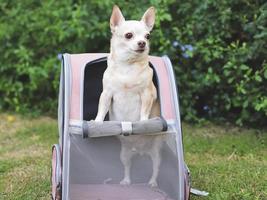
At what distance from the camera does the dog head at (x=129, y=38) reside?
2850 millimetres

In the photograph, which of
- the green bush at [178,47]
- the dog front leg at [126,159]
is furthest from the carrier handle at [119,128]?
the green bush at [178,47]

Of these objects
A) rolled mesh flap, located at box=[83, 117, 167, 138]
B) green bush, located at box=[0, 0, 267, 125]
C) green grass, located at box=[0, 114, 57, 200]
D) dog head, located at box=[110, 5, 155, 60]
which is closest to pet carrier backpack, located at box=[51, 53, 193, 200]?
rolled mesh flap, located at box=[83, 117, 167, 138]

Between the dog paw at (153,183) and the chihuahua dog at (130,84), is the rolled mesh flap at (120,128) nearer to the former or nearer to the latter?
the chihuahua dog at (130,84)

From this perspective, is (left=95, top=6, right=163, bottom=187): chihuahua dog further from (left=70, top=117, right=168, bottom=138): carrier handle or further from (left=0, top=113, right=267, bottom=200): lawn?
(left=0, top=113, right=267, bottom=200): lawn

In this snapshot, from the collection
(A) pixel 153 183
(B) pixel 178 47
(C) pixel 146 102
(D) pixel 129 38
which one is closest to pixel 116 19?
(D) pixel 129 38

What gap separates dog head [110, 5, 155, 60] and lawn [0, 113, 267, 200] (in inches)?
36.8

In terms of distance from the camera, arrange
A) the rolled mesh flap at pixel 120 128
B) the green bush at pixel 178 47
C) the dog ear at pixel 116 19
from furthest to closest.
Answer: the green bush at pixel 178 47 → the dog ear at pixel 116 19 → the rolled mesh flap at pixel 120 128

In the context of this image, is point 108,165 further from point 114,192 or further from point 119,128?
point 119,128

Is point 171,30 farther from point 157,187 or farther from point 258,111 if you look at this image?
point 157,187

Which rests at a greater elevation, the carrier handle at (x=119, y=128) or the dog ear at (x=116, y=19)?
the dog ear at (x=116, y=19)

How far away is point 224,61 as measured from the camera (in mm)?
4480

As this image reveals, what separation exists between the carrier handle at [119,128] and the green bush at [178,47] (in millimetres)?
1556

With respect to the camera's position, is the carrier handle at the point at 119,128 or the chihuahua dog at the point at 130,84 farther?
the chihuahua dog at the point at 130,84

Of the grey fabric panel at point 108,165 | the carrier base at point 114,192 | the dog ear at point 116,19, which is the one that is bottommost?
the carrier base at point 114,192
